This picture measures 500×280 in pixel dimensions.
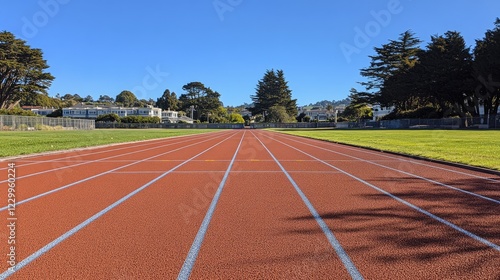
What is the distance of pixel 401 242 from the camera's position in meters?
4.41

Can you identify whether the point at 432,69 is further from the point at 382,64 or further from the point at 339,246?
the point at 339,246

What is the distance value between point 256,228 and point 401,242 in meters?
1.94

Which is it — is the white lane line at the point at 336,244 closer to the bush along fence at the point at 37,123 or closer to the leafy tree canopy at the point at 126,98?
the bush along fence at the point at 37,123

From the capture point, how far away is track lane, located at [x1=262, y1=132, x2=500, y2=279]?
3.62 meters

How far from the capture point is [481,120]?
51.5m

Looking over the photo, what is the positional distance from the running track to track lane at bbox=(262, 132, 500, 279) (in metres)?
0.02

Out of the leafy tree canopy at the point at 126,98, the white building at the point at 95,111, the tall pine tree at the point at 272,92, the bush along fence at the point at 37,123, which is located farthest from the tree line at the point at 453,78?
the leafy tree canopy at the point at 126,98

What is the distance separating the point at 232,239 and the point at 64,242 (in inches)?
85.0

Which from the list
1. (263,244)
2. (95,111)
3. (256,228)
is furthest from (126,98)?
(263,244)

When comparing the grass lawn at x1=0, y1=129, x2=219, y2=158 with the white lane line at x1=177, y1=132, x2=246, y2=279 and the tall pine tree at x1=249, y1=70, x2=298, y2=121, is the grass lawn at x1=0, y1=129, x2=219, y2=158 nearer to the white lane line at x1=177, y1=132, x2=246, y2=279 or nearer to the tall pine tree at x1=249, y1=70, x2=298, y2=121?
the white lane line at x1=177, y1=132, x2=246, y2=279

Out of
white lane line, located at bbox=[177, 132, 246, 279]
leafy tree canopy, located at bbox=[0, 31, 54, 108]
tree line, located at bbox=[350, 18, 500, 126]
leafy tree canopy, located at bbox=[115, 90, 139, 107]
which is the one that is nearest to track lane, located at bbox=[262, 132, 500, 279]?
white lane line, located at bbox=[177, 132, 246, 279]

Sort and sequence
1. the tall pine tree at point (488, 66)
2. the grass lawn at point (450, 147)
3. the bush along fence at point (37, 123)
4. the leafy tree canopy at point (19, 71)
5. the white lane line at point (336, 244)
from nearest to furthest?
1. the white lane line at point (336, 244)
2. the grass lawn at point (450, 147)
3. the tall pine tree at point (488, 66)
4. the bush along fence at point (37, 123)
5. the leafy tree canopy at point (19, 71)

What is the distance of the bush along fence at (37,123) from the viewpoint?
49.6 m

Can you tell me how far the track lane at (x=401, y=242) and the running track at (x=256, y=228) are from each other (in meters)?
0.02
